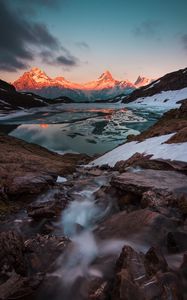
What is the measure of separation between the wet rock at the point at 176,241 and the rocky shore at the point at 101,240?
0.10ft

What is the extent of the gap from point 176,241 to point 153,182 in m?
4.32

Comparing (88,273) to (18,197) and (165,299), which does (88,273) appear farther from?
(18,197)

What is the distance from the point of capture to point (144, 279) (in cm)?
670

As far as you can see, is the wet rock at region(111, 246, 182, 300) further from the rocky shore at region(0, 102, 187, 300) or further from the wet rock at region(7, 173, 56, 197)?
the wet rock at region(7, 173, 56, 197)

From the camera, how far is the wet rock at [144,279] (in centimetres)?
623

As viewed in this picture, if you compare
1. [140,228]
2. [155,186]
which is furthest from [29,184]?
[140,228]

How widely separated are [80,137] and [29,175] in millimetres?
47246

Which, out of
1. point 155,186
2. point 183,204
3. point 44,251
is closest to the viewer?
point 44,251

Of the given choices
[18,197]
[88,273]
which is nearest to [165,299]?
[88,273]

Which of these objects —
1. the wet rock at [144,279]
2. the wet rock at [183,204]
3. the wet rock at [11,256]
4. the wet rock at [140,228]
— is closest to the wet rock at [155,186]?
the wet rock at [183,204]

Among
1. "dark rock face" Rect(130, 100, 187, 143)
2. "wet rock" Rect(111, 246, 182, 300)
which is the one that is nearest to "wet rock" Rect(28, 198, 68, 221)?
"wet rock" Rect(111, 246, 182, 300)

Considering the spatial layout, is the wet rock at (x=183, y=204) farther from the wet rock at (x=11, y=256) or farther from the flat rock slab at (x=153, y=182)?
the wet rock at (x=11, y=256)

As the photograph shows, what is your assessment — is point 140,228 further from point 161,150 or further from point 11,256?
point 161,150

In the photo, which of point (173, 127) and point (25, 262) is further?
point (173, 127)
